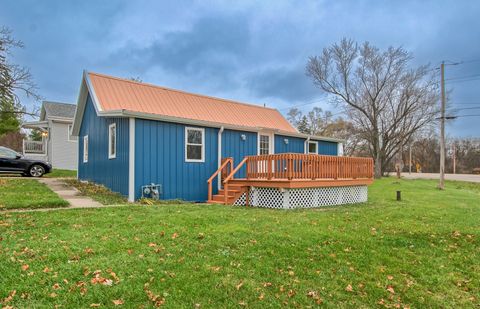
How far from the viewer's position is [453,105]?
31.9 meters

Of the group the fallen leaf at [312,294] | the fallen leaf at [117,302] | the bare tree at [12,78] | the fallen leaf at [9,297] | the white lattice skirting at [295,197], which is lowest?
the fallen leaf at [312,294]

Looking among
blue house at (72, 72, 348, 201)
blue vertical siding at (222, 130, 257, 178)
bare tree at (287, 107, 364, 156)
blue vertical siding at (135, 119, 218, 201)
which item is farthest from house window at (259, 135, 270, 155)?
bare tree at (287, 107, 364, 156)

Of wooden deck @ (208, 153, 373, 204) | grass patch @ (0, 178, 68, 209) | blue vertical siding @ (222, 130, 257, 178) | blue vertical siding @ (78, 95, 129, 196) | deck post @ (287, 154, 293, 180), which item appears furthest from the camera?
blue vertical siding @ (222, 130, 257, 178)

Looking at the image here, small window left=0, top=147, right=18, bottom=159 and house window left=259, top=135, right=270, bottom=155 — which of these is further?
small window left=0, top=147, right=18, bottom=159

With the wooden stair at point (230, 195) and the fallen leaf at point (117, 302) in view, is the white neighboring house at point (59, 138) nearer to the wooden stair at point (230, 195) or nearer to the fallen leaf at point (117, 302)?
the wooden stair at point (230, 195)

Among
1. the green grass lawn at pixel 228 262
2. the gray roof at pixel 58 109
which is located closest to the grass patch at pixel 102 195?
the green grass lawn at pixel 228 262

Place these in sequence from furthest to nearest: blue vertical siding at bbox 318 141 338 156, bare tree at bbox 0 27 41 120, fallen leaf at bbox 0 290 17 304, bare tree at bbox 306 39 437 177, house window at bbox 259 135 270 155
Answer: bare tree at bbox 306 39 437 177 < blue vertical siding at bbox 318 141 338 156 < house window at bbox 259 135 270 155 < bare tree at bbox 0 27 41 120 < fallen leaf at bbox 0 290 17 304

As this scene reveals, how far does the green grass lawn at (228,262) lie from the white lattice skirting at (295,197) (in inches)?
116

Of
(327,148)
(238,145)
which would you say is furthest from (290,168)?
(327,148)

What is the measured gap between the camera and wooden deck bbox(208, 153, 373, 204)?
32.9ft

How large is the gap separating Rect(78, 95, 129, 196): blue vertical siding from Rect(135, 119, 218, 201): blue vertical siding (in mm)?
533

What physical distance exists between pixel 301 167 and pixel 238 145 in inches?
148

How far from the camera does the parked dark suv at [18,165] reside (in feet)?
51.5

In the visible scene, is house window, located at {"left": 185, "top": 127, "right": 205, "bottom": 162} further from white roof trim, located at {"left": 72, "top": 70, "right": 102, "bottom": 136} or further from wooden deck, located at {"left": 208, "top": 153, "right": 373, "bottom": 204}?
white roof trim, located at {"left": 72, "top": 70, "right": 102, "bottom": 136}
